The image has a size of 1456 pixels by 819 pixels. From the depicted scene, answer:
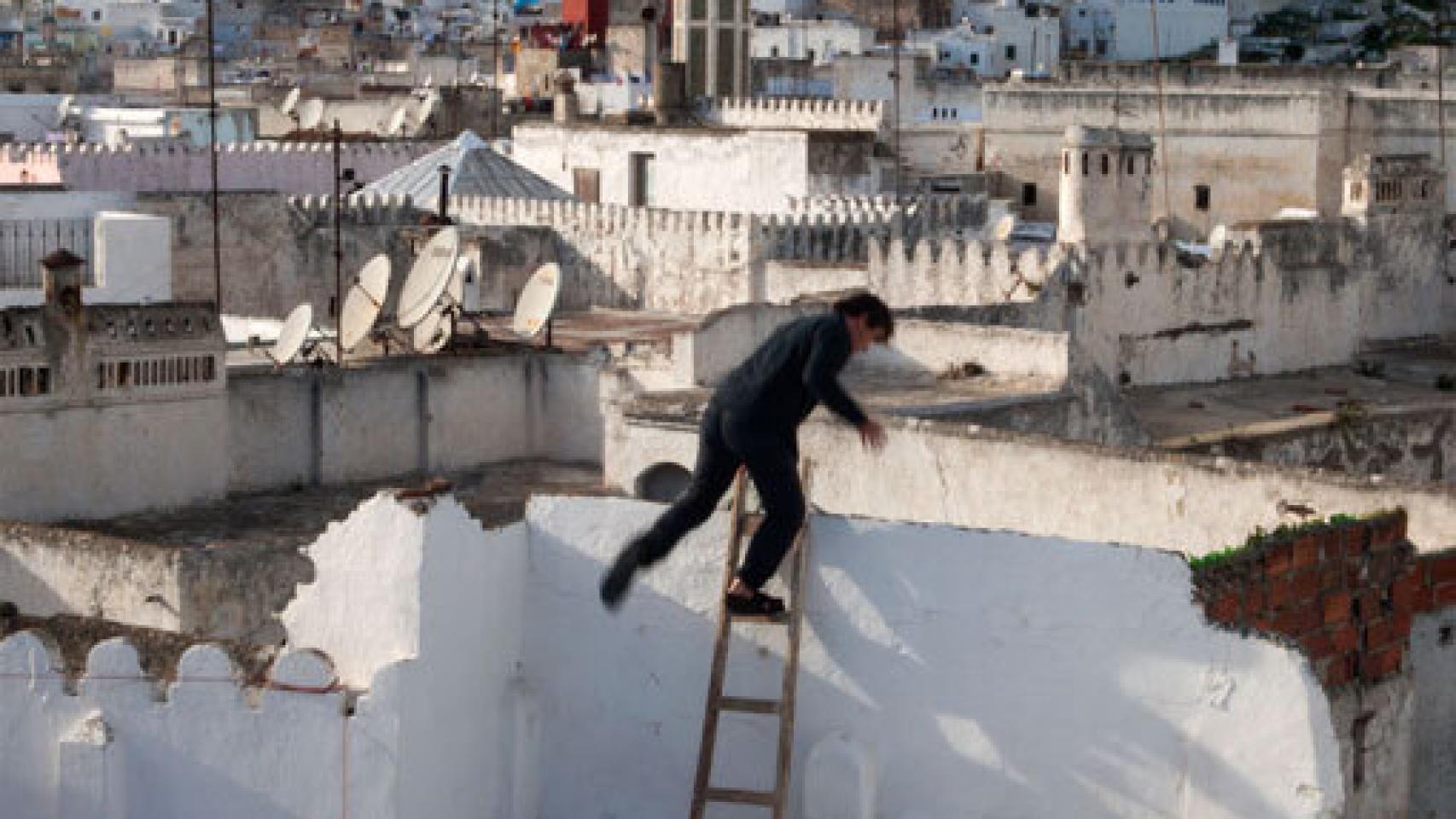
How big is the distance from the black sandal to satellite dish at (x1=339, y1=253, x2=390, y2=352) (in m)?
13.9

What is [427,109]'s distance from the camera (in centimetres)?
5425

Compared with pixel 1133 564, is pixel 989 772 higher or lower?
lower

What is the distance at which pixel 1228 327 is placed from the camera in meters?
34.2

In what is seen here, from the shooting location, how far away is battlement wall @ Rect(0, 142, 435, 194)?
135 feet

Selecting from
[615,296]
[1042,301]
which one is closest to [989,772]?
[1042,301]

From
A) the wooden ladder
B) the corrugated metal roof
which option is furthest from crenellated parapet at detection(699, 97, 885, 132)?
the wooden ladder

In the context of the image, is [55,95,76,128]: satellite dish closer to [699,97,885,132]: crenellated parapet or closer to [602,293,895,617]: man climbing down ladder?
[699,97,885,132]: crenellated parapet

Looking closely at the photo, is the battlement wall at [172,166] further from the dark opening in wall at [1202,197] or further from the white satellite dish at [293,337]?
the white satellite dish at [293,337]

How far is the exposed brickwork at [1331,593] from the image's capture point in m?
13.7

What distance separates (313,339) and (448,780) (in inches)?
563

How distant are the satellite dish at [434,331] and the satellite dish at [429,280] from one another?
4.0 inches

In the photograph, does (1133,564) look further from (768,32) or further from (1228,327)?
(768,32)

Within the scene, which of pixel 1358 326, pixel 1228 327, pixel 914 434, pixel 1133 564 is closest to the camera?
pixel 1133 564

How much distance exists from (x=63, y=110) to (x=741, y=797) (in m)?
45.8
